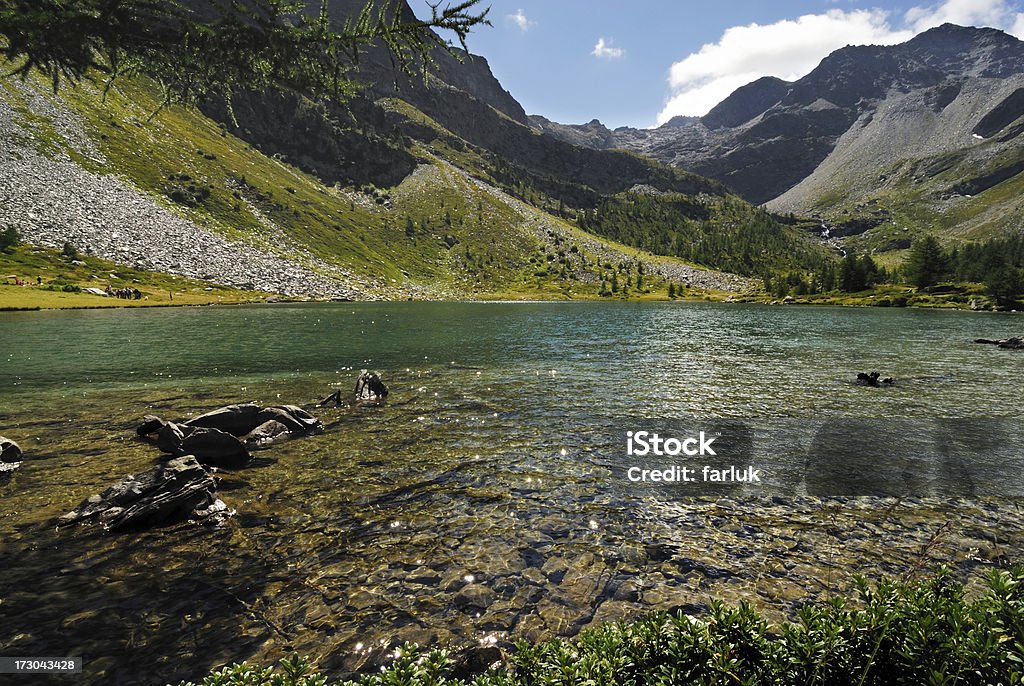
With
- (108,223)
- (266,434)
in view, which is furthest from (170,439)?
(108,223)

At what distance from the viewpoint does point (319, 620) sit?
370 inches

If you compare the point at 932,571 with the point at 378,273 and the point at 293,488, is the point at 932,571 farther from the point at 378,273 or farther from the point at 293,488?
the point at 378,273

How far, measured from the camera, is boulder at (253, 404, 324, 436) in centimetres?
2119

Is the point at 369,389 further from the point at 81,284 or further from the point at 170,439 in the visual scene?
the point at 81,284

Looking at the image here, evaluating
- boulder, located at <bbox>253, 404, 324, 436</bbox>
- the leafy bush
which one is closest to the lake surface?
boulder, located at <bbox>253, 404, 324, 436</bbox>

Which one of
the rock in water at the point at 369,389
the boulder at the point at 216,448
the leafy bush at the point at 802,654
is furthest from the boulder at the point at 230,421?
the leafy bush at the point at 802,654

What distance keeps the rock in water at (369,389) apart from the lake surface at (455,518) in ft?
4.02

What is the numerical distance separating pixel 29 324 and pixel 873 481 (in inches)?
3441

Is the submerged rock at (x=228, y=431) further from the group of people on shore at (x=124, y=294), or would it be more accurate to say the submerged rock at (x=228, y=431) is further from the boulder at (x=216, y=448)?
the group of people on shore at (x=124, y=294)

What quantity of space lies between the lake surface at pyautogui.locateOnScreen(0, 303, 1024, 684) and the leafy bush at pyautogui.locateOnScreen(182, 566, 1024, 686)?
11.1 ft

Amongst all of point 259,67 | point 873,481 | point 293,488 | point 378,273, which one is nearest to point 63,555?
point 293,488

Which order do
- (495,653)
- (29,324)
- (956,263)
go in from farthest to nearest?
(956,263) → (29,324) → (495,653)

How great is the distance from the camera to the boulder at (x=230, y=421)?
67.7ft

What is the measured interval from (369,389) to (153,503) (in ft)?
48.2
